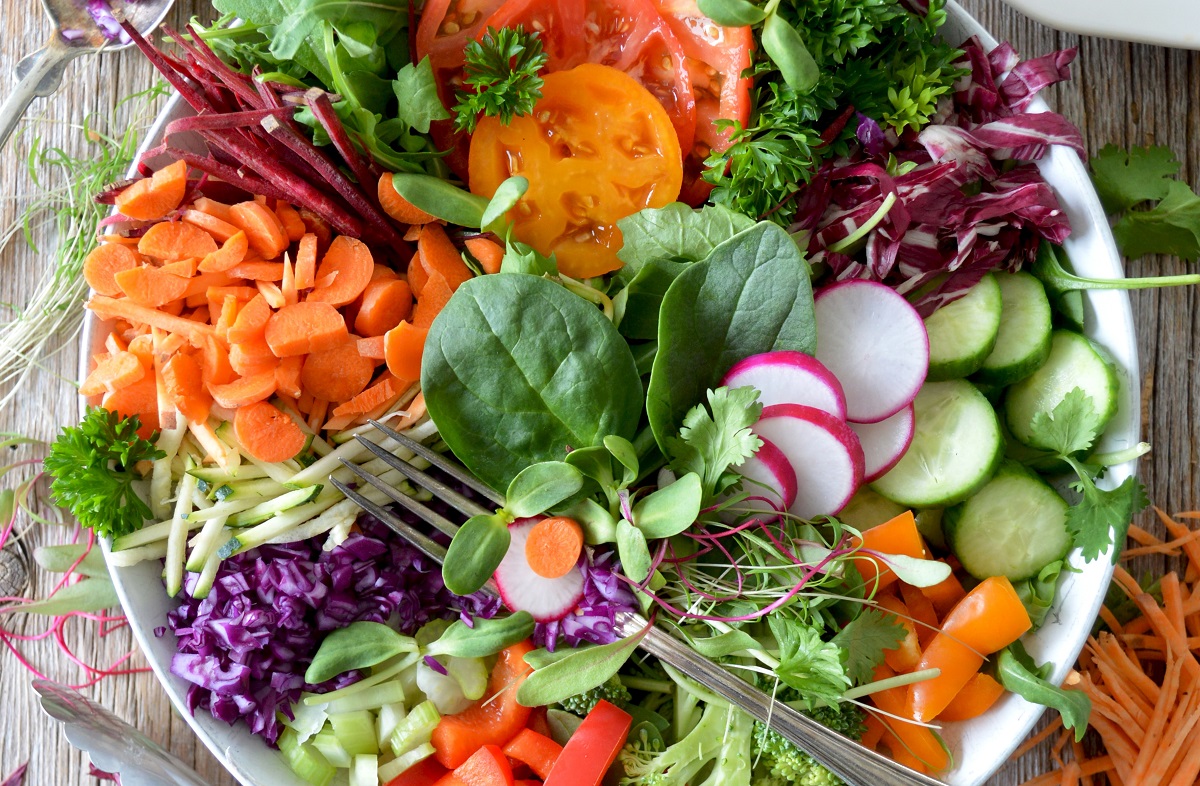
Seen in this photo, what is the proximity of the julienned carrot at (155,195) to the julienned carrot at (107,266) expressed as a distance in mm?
76

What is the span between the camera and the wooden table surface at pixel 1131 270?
2.10 metres

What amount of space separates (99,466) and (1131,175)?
2.28 m

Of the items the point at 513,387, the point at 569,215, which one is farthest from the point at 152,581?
the point at 569,215

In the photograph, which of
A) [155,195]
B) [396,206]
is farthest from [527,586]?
[155,195]

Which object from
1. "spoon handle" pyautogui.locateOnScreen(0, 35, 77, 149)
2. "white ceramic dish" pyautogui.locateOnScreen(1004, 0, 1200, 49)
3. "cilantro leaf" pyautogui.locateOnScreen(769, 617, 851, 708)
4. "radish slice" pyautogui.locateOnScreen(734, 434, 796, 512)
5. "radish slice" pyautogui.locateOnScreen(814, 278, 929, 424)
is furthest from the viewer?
"spoon handle" pyautogui.locateOnScreen(0, 35, 77, 149)

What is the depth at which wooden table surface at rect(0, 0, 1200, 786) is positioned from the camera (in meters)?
2.10

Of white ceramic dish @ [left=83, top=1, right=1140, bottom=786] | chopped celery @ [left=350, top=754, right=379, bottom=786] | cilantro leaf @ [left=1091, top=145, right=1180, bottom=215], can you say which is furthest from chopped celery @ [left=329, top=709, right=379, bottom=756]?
cilantro leaf @ [left=1091, top=145, right=1180, bottom=215]

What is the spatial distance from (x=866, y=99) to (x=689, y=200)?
414 millimetres

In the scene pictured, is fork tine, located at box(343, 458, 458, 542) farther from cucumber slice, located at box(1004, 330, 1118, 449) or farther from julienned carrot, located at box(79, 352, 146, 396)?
cucumber slice, located at box(1004, 330, 1118, 449)

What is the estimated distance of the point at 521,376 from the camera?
170cm

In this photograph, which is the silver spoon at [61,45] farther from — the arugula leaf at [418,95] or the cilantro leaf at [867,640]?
the cilantro leaf at [867,640]

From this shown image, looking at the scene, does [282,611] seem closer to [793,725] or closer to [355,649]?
[355,649]

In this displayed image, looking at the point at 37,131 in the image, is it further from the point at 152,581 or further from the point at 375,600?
the point at 375,600

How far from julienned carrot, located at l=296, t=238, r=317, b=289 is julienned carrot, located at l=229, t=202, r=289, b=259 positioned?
0.05 metres
